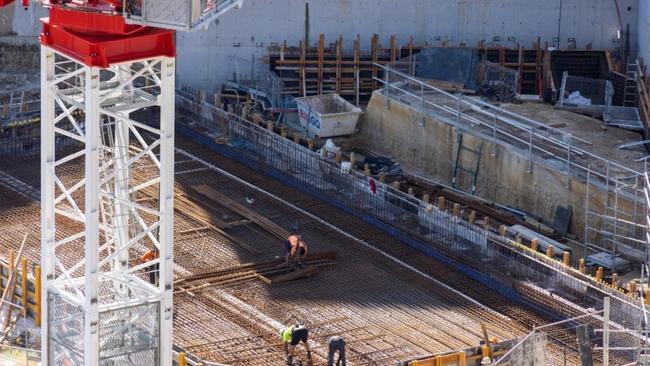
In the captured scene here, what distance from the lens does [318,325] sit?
134 feet

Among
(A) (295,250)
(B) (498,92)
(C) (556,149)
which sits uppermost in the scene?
(B) (498,92)

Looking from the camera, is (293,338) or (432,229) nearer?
(293,338)

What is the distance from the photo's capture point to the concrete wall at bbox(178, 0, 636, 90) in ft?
188

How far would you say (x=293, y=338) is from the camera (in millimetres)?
38531

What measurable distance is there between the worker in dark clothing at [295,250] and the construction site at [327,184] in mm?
99

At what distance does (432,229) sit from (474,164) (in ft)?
15.5

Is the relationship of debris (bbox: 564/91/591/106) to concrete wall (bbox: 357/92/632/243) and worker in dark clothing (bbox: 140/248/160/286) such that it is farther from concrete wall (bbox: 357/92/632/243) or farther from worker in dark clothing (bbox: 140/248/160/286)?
worker in dark clothing (bbox: 140/248/160/286)

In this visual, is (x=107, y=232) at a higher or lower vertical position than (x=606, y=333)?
higher

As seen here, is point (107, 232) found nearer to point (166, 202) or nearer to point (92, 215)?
point (166, 202)

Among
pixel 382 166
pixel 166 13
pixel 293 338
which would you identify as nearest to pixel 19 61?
pixel 382 166

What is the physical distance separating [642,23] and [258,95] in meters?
11.2

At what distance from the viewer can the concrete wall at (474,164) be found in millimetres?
47656

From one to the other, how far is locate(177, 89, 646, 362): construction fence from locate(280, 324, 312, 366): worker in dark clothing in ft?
18.3

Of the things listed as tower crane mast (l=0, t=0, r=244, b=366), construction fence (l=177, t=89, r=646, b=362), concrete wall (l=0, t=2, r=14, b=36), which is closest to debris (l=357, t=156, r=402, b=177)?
construction fence (l=177, t=89, r=646, b=362)
